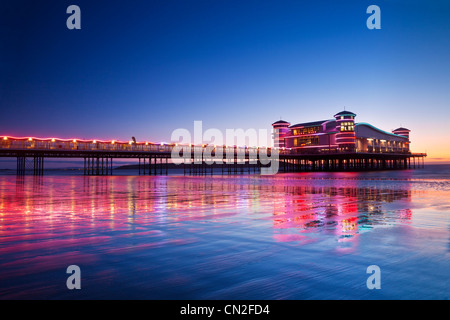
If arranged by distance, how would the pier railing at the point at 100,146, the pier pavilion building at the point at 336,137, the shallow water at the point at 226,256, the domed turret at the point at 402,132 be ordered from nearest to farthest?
the shallow water at the point at 226,256 < the pier railing at the point at 100,146 < the pier pavilion building at the point at 336,137 < the domed turret at the point at 402,132

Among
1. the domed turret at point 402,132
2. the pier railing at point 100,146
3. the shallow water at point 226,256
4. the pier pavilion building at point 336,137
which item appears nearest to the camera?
the shallow water at point 226,256

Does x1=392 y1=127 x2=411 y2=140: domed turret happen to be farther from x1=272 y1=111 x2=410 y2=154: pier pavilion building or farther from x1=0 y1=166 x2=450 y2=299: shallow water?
x1=0 y1=166 x2=450 y2=299: shallow water

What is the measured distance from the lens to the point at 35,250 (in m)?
5.73

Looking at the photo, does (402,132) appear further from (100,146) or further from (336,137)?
(100,146)

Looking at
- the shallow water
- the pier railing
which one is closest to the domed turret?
the pier railing

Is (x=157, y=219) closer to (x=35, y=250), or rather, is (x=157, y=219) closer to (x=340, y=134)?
(x=35, y=250)

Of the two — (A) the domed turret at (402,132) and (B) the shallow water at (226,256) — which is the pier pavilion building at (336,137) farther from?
(B) the shallow water at (226,256)

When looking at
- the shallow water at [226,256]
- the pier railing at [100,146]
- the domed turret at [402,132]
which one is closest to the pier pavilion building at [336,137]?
the pier railing at [100,146]

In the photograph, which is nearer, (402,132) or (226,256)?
(226,256)

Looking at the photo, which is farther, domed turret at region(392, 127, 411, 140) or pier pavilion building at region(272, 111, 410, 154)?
domed turret at region(392, 127, 411, 140)

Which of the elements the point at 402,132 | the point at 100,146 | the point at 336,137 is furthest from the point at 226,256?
the point at 402,132

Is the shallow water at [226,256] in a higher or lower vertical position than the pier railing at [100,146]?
lower

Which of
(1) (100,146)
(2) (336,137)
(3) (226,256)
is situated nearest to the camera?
(3) (226,256)

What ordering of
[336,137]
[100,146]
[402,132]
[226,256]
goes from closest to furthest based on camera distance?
[226,256], [100,146], [336,137], [402,132]
